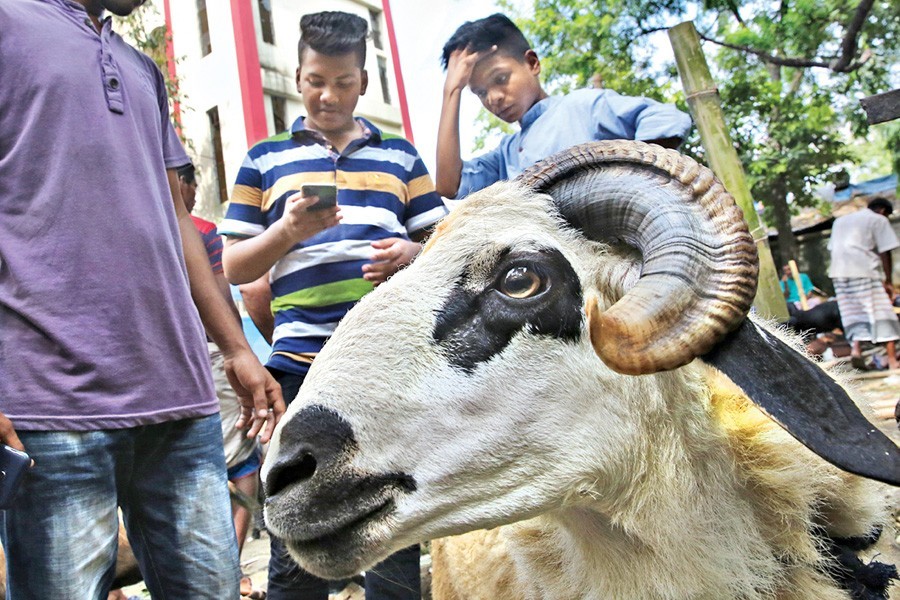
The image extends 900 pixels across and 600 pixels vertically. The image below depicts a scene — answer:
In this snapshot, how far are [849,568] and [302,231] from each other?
1.99 m

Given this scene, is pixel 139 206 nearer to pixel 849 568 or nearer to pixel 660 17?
pixel 849 568

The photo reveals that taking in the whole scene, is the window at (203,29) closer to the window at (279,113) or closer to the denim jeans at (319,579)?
the window at (279,113)

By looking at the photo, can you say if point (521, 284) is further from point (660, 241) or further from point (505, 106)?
point (505, 106)

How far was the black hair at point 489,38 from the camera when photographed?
3111mm

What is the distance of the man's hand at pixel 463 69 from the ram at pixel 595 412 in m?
1.33

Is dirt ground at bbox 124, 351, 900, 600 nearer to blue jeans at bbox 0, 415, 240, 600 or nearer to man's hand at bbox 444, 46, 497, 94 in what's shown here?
blue jeans at bbox 0, 415, 240, 600

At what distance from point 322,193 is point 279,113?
13144 mm

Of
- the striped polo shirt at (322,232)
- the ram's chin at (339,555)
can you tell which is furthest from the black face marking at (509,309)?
the striped polo shirt at (322,232)

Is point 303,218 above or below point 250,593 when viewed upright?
above

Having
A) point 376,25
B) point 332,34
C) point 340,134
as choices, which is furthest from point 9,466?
point 376,25

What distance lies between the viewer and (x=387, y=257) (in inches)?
97.5

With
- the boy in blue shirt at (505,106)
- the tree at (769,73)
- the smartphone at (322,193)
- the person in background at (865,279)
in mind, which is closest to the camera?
the smartphone at (322,193)

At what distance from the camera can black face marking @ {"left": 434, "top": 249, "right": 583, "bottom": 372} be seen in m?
1.62

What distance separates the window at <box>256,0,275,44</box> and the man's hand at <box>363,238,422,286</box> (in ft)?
43.2
